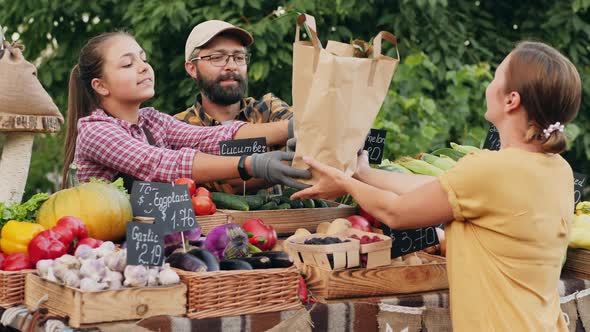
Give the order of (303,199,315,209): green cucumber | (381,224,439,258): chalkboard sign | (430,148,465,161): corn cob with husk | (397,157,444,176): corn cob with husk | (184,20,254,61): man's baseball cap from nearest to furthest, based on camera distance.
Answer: (381,224,439,258): chalkboard sign < (303,199,315,209): green cucumber < (397,157,444,176): corn cob with husk < (430,148,465,161): corn cob with husk < (184,20,254,61): man's baseball cap

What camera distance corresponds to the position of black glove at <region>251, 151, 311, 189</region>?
2953mm

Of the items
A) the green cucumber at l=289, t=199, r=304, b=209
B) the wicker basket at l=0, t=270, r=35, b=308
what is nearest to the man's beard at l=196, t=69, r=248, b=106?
the green cucumber at l=289, t=199, r=304, b=209

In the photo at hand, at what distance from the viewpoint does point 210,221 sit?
3.22 meters

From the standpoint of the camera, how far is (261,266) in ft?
8.86

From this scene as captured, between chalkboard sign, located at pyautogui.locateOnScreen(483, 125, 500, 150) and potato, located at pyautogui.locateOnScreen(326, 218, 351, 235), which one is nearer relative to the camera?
potato, located at pyautogui.locateOnScreen(326, 218, 351, 235)

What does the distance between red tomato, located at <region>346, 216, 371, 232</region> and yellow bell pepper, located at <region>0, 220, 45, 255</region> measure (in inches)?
46.8

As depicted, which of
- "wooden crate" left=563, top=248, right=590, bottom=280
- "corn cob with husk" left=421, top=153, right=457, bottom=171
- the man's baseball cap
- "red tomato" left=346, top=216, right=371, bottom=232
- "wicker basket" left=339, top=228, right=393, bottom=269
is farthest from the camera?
the man's baseball cap

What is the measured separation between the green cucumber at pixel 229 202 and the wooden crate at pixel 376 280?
21.6 inches

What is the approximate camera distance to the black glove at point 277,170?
2.95 metres

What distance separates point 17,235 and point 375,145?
146cm

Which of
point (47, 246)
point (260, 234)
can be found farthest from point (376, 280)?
point (47, 246)

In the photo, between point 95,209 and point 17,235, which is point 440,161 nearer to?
point 95,209

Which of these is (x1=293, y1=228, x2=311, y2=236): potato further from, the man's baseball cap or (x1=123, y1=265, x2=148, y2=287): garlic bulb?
the man's baseball cap

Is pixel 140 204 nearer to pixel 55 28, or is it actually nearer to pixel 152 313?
pixel 152 313
